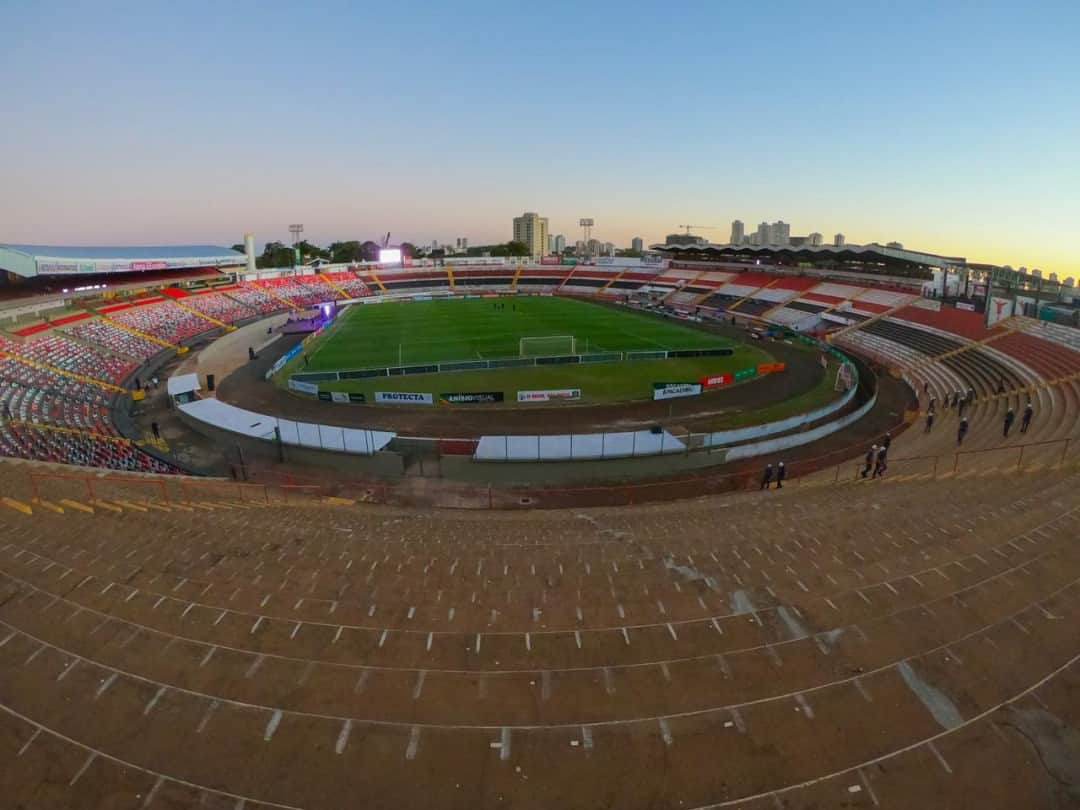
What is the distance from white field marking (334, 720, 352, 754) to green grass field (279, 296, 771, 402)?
30085 millimetres

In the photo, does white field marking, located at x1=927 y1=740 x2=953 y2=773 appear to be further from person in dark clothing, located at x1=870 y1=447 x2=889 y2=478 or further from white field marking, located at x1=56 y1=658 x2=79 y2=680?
person in dark clothing, located at x1=870 y1=447 x2=889 y2=478

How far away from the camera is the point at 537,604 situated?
37.3 ft

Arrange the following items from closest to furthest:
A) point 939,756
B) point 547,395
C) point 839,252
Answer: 1. point 939,756
2. point 547,395
3. point 839,252

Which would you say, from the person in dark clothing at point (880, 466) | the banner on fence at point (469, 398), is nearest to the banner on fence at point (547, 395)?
the banner on fence at point (469, 398)

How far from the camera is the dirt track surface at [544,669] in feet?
23.1

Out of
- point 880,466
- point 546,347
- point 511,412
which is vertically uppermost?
point 546,347

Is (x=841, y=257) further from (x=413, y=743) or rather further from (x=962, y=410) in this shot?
(x=413, y=743)

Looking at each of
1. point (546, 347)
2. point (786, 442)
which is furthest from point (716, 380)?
point (546, 347)

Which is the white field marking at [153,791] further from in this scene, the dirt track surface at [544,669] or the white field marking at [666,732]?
the white field marking at [666,732]

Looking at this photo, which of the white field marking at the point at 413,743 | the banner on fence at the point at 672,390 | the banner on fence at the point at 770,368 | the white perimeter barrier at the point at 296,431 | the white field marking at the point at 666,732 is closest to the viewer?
the white field marking at the point at 413,743

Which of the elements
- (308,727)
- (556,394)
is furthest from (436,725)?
(556,394)

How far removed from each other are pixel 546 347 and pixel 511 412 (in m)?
16.8

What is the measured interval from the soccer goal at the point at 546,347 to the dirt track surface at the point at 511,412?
Result: 13.7m

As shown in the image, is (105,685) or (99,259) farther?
(99,259)
